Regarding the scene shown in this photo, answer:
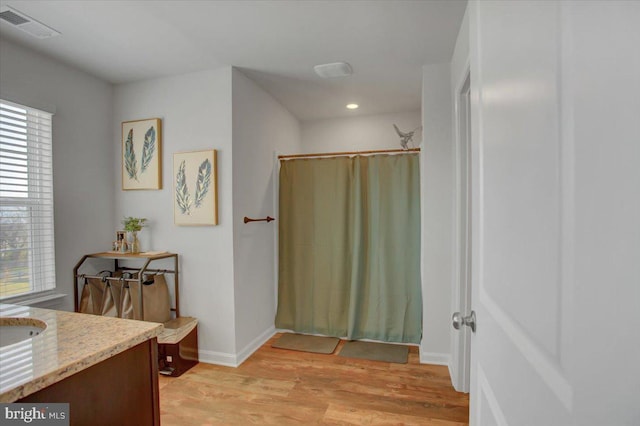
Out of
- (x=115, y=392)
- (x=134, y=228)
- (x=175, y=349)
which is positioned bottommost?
(x=175, y=349)

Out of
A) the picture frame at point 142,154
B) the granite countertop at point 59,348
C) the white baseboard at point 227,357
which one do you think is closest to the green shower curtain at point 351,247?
the white baseboard at point 227,357

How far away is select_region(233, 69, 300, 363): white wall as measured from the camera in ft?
8.65

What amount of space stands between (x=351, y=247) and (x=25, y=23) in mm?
2875

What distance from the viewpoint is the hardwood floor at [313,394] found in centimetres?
192

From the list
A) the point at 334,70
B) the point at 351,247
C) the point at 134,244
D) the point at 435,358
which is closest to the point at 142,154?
the point at 134,244

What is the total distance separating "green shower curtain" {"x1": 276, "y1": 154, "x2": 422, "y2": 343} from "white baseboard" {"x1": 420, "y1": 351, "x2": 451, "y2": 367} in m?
0.31

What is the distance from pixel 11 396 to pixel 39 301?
213 cm

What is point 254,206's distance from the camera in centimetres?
293

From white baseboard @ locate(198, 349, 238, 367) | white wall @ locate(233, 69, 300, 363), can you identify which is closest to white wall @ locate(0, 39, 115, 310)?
white baseboard @ locate(198, 349, 238, 367)

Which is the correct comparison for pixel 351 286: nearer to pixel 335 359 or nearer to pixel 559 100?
pixel 335 359

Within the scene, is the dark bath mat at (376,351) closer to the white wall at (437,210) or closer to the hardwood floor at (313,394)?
the hardwood floor at (313,394)

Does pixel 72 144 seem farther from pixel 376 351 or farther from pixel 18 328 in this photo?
pixel 376 351

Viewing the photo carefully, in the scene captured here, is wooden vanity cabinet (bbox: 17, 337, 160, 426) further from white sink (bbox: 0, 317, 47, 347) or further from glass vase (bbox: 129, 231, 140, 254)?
glass vase (bbox: 129, 231, 140, 254)

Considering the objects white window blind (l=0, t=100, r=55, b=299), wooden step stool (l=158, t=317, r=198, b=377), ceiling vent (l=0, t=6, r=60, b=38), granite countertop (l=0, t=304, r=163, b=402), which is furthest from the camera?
wooden step stool (l=158, t=317, r=198, b=377)
